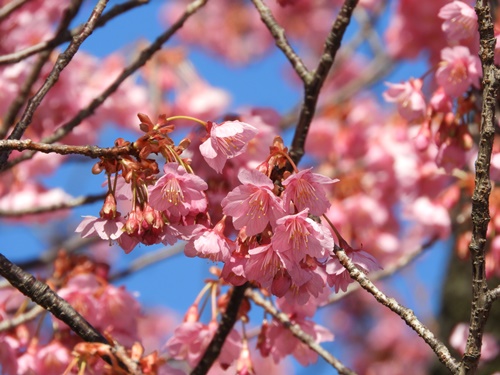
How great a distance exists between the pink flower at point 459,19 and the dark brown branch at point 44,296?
119 centimetres

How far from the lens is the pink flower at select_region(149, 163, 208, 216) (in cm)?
151

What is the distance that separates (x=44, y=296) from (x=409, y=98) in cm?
113

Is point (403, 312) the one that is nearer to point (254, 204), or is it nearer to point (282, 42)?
point (254, 204)

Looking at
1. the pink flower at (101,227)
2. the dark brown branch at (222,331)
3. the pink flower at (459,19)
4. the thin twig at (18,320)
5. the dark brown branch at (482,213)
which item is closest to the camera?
the dark brown branch at (482,213)

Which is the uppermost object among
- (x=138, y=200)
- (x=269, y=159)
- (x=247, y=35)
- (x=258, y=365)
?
(x=247, y=35)

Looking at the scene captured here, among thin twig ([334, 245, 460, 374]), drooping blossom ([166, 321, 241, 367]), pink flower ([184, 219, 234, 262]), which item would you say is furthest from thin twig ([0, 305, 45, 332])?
thin twig ([334, 245, 460, 374])

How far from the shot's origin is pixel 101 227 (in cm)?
156

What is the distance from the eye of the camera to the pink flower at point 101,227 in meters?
1.55


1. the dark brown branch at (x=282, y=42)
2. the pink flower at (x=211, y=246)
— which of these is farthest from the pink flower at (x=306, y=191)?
the dark brown branch at (x=282, y=42)

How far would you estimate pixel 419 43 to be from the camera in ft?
12.7

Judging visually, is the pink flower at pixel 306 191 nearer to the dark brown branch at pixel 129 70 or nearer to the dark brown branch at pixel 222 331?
the dark brown branch at pixel 222 331

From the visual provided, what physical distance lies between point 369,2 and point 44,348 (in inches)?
160

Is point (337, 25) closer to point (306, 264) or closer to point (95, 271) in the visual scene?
point (306, 264)

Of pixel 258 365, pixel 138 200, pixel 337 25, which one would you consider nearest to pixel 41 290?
pixel 138 200
